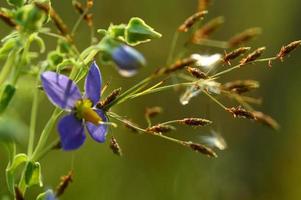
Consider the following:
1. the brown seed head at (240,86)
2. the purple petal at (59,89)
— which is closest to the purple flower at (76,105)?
the purple petal at (59,89)

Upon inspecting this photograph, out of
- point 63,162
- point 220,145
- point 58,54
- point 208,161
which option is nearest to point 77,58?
point 58,54

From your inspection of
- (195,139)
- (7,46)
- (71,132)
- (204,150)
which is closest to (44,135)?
(71,132)

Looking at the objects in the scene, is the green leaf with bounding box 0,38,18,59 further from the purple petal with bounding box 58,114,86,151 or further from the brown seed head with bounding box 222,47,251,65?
the brown seed head with bounding box 222,47,251,65

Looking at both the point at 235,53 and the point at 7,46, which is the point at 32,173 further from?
the point at 235,53

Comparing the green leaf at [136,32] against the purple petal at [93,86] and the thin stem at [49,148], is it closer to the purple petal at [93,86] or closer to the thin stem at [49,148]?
the purple petal at [93,86]

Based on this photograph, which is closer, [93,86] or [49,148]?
[49,148]

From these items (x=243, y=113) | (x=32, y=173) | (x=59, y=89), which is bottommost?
(x=32, y=173)
